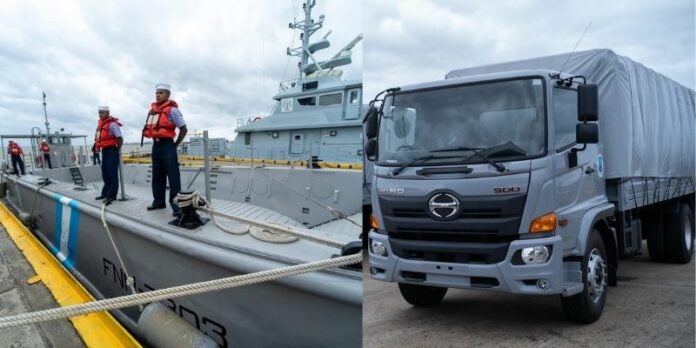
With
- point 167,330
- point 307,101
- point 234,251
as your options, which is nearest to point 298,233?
point 234,251

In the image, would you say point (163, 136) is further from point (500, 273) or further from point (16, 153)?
point (16, 153)

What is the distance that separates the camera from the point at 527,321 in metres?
4.46

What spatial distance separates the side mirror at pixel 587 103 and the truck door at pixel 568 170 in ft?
0.49

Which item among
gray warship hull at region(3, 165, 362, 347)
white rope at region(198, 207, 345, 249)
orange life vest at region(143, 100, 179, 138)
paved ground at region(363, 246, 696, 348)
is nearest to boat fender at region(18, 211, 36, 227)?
gray warship hull at region(3, 165, 362, 347)

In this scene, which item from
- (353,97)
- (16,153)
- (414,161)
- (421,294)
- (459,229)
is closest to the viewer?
(459,229)

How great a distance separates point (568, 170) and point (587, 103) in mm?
529

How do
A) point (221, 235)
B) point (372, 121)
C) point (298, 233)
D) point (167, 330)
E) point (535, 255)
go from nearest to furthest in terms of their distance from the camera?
point (298, 233) → point (167, 330) → point (221, 235) → point (535, 255) → point (372, 121)

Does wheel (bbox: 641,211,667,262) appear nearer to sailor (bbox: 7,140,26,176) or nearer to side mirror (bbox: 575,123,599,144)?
side mirror (bbox: 575,123,599,144)

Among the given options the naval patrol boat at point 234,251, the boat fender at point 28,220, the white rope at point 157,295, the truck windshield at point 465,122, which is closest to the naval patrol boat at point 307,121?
the naval patrol boat at point 234,251

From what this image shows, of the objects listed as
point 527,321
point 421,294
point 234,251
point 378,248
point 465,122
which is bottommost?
point 527,321

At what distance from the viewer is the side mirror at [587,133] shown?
3.84 meters

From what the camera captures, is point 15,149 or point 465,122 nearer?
point 465,122

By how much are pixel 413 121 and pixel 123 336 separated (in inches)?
105

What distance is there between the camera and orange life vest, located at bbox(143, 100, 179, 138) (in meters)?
3.94
